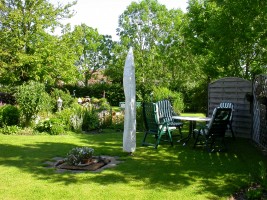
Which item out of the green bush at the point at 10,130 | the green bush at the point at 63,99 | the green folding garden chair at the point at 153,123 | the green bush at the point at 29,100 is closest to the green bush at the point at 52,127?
the green bush at the point at 29,100

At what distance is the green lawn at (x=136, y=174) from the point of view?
173 inches

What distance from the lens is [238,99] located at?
9977 millimetres

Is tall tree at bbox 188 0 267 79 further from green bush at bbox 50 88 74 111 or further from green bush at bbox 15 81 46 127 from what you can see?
green bush at bbox 50 88 74 111

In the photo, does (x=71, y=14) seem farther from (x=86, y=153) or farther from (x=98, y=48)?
(x=98, y=48)

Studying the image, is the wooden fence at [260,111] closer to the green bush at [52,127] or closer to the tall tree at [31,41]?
the green bush at [52,127]

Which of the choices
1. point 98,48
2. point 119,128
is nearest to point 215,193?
point 119,128

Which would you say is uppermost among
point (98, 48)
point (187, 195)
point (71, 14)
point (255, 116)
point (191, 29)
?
point (98, 48)

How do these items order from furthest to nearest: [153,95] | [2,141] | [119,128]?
[153,95] < [119,128] < [2,141]

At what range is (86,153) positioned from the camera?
5.98 meters

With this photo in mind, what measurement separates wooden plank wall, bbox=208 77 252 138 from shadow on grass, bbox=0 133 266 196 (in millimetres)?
1195

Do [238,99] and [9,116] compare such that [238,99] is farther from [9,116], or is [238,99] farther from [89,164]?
[9,116]

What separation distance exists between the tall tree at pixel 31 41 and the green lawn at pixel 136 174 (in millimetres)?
8758

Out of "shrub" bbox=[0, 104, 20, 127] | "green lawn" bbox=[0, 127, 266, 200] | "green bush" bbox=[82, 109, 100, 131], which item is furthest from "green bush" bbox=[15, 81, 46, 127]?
"green lawn" bbox=[0, 127, 266, 200]

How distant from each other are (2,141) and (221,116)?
6158mm
